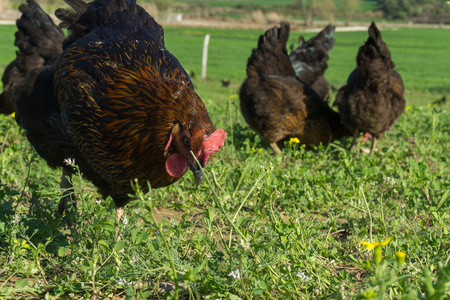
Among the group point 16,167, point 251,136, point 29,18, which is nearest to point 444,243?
point 16,167

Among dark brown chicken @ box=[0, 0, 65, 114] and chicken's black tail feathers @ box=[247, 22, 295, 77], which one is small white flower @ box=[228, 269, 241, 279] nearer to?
dark brown chicken @ box=[0, 0, 65, 114]

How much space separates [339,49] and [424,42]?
47.7 ft

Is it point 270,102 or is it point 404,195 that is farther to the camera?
point 270,102

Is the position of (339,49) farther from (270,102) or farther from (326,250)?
(326,250)

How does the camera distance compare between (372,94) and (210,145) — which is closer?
(210,145)

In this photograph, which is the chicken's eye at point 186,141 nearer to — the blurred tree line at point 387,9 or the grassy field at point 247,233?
the grassy field at point 247,233

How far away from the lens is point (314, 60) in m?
8.27

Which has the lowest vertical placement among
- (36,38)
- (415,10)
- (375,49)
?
(36,38)

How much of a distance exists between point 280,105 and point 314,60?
2.34m

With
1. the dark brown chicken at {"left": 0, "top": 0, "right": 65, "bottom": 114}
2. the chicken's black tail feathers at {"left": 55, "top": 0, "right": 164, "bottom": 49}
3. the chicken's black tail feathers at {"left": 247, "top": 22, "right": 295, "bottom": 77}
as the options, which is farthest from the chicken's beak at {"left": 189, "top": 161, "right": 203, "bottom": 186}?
the chicken's black tail feathers at {"left": 247, "top": 22, "right": 295, "bottom": 77}

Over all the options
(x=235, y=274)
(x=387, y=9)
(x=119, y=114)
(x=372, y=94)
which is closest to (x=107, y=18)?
(x=119, y=114)

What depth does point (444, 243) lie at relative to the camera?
277 centimetres

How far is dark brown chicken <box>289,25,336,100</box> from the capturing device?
317 inches

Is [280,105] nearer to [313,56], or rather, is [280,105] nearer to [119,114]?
[313,56]
